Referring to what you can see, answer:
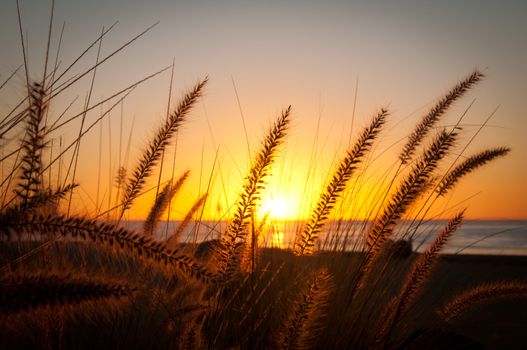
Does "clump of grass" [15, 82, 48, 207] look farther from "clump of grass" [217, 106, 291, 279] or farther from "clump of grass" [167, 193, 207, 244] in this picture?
"clump of grass" [167, 193, 207, 244]

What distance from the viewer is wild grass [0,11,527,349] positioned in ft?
2.86

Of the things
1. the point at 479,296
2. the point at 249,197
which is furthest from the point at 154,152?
the point at 479,296

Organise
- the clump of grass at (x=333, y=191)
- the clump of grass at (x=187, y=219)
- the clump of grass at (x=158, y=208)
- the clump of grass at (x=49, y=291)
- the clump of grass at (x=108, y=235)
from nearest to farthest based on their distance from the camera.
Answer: the clump of grass at (x=49, y=291) → the clump of grass at (x=108, y=235) → the clump of grass at (x=333, y=191) → the clump of grass at (x=158, y=208) → the clump of grass at (x=187, y=219)

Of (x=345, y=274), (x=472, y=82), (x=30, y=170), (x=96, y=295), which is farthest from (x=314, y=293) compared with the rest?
(x=472, y=82)

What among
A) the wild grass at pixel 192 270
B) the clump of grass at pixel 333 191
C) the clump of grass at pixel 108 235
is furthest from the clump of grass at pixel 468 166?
the clump of grass at pixel 108 235

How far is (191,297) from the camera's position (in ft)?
6.66

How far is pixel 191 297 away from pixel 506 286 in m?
1.52

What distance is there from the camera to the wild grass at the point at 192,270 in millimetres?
873

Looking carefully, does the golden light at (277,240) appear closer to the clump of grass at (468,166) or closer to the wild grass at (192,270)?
the wild grass at (192,270)

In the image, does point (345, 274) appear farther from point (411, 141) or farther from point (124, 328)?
point (124, 328)

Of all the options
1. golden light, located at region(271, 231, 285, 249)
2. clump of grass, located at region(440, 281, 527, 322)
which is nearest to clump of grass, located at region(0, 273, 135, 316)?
clump of grass, located at region(440, 281, 527, 322)

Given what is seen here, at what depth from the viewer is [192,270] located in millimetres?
927

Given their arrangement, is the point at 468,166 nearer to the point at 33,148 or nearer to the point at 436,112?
the point at 436,112

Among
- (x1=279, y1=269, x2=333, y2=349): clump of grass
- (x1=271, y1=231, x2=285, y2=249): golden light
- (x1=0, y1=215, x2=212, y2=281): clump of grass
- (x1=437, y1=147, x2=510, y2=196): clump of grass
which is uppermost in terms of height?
(x1=437, y1=147, x2=510, y2=196): clump of grass
